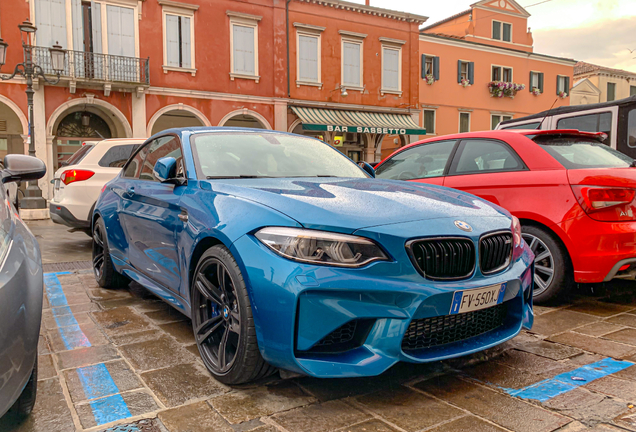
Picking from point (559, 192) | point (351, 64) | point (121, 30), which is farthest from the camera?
point (351, 64)

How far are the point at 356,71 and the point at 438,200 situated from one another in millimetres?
20665

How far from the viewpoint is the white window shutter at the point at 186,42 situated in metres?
18.7

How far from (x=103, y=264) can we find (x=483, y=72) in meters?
26.5

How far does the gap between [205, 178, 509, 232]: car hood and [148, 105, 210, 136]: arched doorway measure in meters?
16.7

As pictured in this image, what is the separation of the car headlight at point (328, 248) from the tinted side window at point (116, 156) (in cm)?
578

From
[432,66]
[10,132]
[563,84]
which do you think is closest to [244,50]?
[10,132]

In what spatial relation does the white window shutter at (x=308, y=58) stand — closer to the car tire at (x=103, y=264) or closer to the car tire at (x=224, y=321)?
the car tire at (x=103, y=264)

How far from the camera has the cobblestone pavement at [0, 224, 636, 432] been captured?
7.14 feet

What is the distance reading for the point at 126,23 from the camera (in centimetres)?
1780

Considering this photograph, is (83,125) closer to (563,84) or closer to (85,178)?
(85,178)

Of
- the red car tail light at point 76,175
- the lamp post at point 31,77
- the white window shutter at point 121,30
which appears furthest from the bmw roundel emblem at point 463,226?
the white window shutter at point 121,30

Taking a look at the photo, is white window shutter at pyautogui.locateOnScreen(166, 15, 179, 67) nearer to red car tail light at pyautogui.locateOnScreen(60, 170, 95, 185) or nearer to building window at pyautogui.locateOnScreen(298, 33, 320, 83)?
building window at pyautogui.locateOnScreen(298, 33, 320, 83)

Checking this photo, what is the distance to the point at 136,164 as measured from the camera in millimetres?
4391

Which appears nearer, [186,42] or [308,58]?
[186,42]
